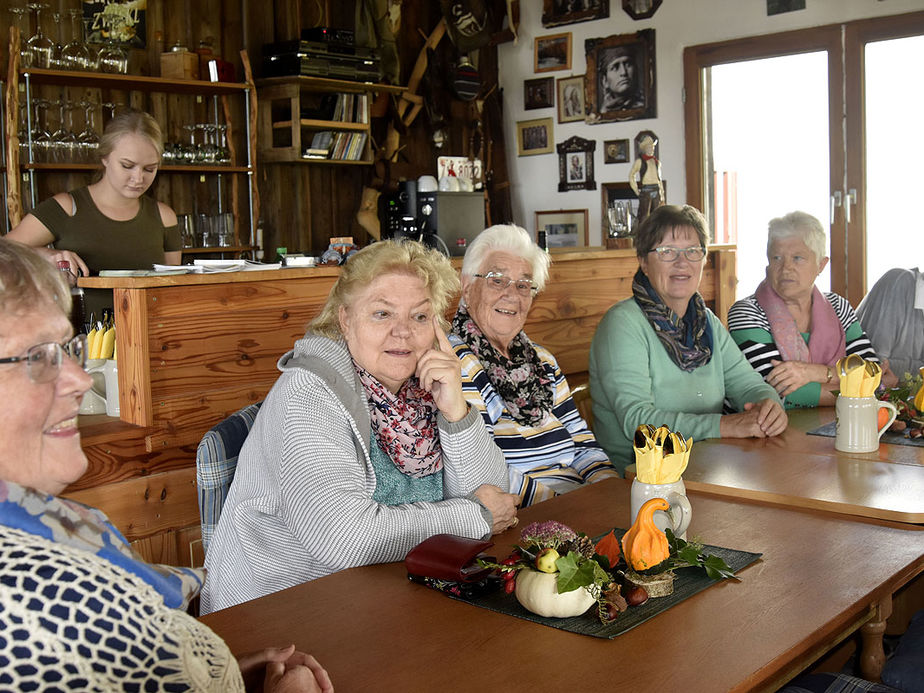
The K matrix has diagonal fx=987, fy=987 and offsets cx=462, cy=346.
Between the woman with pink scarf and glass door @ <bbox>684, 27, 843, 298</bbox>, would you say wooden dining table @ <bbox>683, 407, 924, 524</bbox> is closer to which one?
the woman with pink scarf

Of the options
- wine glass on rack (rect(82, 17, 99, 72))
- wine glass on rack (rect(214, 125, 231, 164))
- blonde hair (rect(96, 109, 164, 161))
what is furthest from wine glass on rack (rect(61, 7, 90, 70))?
blonde hair (rect(96, 109, 164, 161))

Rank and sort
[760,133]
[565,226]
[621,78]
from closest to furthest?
[760,133] < [621,78] < [565,226]

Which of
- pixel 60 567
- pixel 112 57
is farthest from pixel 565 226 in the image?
pixel 60 567

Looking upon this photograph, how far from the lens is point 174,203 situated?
5379 millimetres

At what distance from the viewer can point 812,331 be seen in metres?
3.48

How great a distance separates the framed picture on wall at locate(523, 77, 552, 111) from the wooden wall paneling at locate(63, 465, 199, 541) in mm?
4506

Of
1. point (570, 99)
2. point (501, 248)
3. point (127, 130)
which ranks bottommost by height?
point (501, 248)

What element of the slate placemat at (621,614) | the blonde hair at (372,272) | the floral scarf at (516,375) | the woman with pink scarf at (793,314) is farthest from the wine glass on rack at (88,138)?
the slate placemat at (621,614)

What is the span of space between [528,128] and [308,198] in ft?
5.51

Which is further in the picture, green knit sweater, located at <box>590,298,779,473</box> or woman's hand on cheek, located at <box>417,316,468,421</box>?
green knit sweater, located at <box>590,298,779,473</box>

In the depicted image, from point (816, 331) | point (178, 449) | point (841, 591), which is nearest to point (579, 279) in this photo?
point (816, 331)

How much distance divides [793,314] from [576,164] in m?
3.20

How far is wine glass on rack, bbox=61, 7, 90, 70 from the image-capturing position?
4.69m

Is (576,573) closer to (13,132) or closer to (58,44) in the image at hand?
(13,132)
